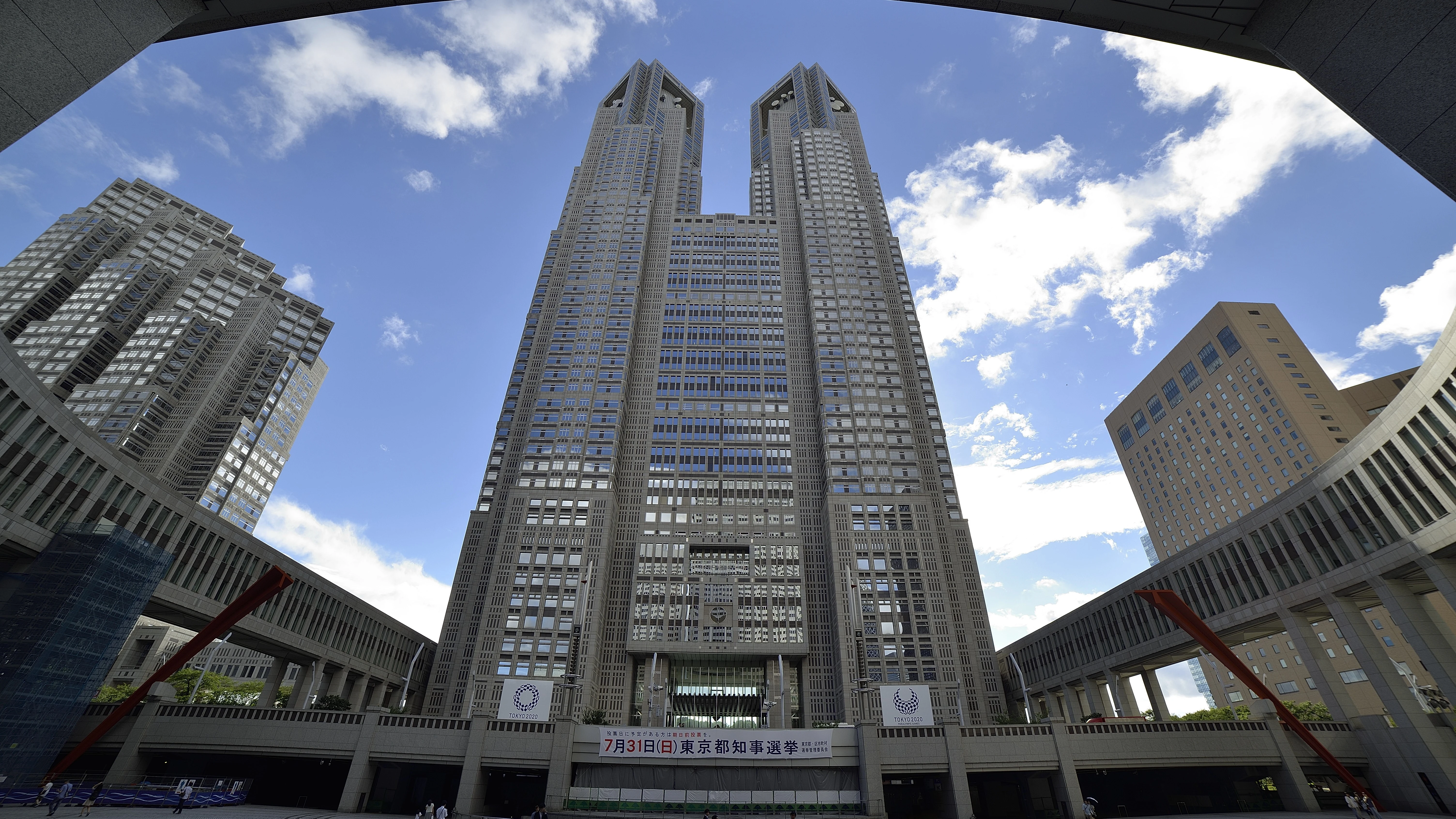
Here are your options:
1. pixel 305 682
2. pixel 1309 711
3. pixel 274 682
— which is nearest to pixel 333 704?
pixel 274 682

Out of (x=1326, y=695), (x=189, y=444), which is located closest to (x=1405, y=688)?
(x=1326, y=695)

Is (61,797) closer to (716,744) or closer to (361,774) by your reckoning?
(361,774)

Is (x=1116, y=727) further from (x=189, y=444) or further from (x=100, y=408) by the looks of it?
(x=100, y=408)

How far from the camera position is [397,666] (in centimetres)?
9181

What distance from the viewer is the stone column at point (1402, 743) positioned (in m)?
41.9

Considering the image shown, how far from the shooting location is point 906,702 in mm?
46844

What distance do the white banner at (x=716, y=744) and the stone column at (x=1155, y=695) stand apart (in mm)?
53445

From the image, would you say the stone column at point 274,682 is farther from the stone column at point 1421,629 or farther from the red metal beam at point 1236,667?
the stone column at point 1421,629

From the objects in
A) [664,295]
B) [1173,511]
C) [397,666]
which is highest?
[664,295]

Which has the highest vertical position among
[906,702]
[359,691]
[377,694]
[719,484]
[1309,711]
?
[719,484]

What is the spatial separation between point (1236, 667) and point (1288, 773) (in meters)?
7.08

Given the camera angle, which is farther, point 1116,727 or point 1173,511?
point 1173,511

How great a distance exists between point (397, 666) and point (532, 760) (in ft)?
198

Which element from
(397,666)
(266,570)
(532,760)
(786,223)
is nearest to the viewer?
(532,760)
